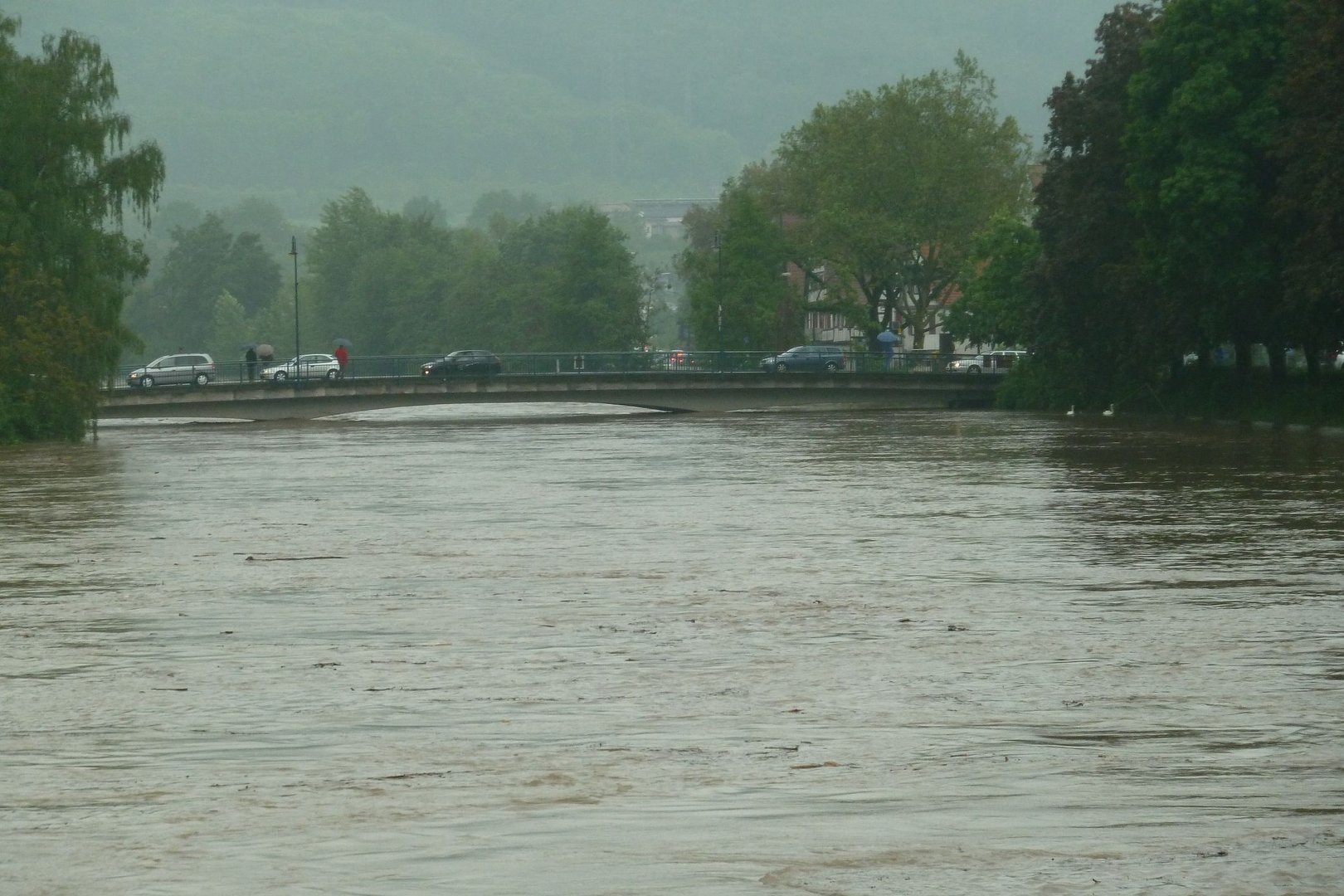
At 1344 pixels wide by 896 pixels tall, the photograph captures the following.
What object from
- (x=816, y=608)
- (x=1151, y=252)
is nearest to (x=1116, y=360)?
(x=1151, y=252)

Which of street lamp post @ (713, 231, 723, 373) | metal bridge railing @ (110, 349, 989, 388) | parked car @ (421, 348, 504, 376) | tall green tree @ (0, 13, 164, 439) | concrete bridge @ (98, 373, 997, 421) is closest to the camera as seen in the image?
tall green tree @ (0, 13, 164, 439)

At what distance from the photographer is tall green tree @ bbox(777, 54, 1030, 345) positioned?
123 metres

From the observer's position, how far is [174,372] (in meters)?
102

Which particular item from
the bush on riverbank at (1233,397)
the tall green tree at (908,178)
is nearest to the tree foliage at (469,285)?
the tall green tree at (908,178)

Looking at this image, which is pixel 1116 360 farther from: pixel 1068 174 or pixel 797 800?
pixel 797 800

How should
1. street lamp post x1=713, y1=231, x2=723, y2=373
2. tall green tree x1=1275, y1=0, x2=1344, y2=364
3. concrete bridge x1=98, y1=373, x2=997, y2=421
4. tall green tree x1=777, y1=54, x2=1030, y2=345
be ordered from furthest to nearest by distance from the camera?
tall green tree x1=777, y1=54, x2=1030, y2=345 < street lamp post x1=713, y1=231, x2=723, y2=373 < concrete bridge x1=98, y1=373, x2=997, y2=421 < tall green tree x1=1275, y1=0, x2=1344, y2=364

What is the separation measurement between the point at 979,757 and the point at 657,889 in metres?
2.62

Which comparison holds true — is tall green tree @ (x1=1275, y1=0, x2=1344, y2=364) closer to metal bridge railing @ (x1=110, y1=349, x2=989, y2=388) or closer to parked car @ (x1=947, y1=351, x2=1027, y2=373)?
metal bridge railing @ (x1=110, y1=349, x2=989, y2=388)

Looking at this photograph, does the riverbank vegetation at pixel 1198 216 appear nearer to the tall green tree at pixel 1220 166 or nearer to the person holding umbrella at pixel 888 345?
the tall green tree at pixel 1220 166

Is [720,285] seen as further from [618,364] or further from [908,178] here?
[618,364]

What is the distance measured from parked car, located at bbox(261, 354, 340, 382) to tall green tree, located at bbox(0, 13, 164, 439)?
25448mm

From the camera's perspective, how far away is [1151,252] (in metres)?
62.8

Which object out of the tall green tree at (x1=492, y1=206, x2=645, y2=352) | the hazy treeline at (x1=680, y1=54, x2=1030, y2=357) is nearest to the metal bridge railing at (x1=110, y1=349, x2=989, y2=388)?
the hazy treeline at (x1=680, y1=54, x2=1030, y2=357)

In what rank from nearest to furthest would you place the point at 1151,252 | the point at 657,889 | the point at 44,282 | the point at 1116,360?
the point at 657,889 < the point at 44,282 < the point at 1151,252 < the point at 1116,360
